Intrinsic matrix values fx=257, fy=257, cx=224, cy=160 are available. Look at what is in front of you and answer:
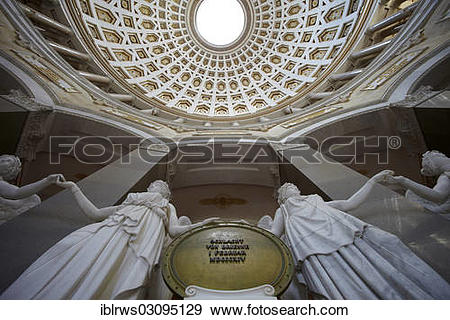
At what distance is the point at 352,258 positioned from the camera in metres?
3.15

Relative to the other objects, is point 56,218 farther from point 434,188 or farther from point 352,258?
point 434,188

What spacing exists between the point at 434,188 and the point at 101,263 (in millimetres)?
4851

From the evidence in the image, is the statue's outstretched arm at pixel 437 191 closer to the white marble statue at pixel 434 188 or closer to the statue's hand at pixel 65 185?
the white marble statue at pixel 434 188

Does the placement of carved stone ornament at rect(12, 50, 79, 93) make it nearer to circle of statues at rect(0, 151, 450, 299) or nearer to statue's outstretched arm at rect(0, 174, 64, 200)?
circle of statues at rect(0, 151, 450, 299)

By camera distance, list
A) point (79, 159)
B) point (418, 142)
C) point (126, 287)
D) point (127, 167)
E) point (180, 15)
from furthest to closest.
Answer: point (180, 15), point (79, 159), point (127, 167), point (418, 142), point (126, 287)

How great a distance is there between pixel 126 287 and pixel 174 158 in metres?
5.15

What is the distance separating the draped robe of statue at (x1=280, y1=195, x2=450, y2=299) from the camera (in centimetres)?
270

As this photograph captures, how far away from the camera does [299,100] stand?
1263 centimetres

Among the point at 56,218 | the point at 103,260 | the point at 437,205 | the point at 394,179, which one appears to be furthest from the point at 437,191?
the point at 56,218

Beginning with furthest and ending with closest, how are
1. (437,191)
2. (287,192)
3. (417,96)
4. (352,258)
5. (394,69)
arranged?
(394,69)
(417,96)
(287,192)
(437,191)
(352,258)

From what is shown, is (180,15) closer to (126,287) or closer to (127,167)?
(127,167)

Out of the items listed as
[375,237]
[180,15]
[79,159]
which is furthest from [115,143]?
[180,15]

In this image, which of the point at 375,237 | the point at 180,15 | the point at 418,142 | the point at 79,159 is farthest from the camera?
the point at 180,15

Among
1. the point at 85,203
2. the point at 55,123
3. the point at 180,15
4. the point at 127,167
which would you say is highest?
the point at 180,15
